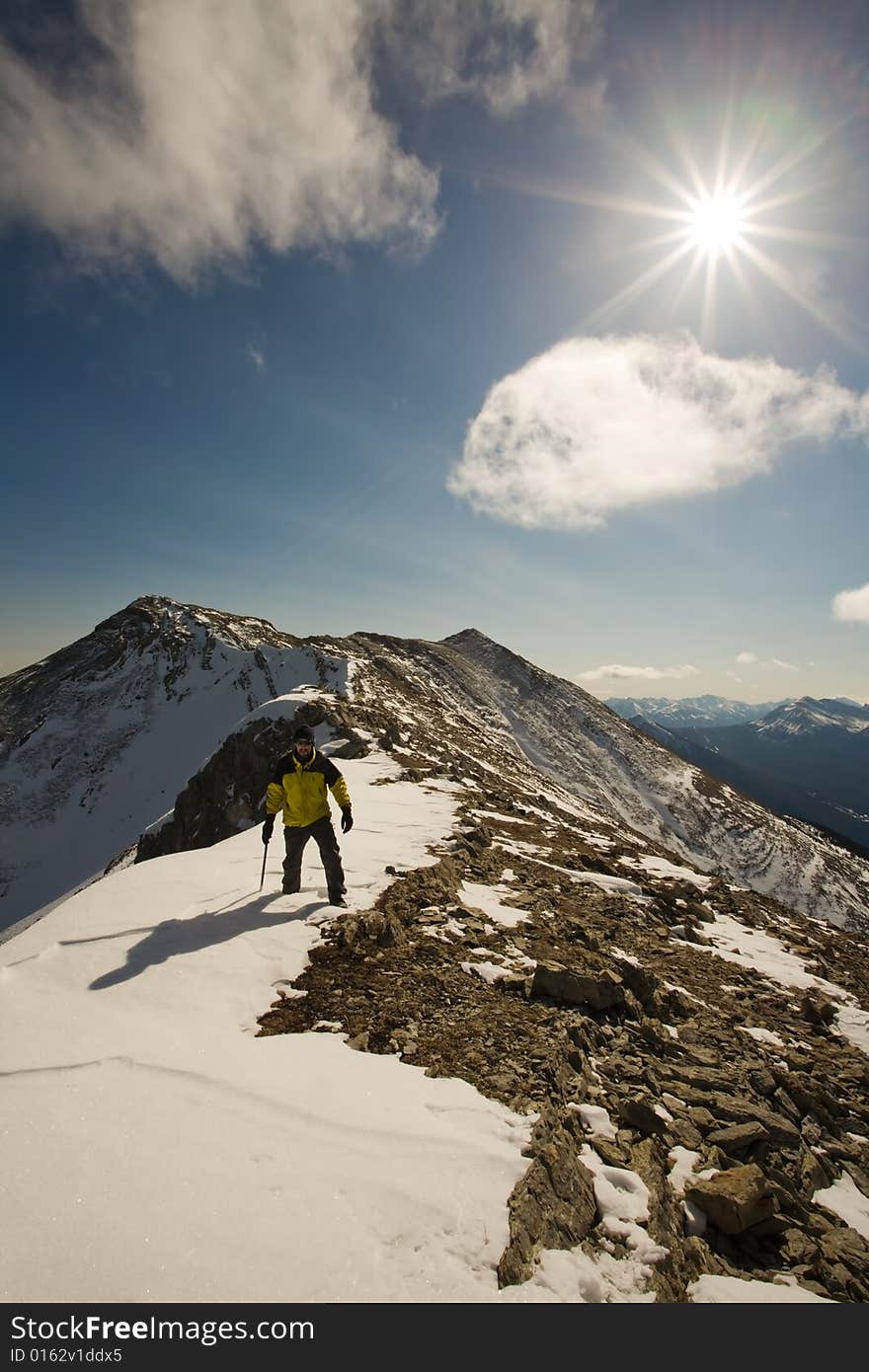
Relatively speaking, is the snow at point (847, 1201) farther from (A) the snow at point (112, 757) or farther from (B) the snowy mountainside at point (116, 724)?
(A) the snow at point (112, 757)

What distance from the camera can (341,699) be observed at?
36.6 meters

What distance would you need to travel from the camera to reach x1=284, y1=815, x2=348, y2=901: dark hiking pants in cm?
901

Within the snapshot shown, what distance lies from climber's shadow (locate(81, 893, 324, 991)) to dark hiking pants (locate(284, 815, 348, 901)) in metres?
0.36

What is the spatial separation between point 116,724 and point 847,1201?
8672cm

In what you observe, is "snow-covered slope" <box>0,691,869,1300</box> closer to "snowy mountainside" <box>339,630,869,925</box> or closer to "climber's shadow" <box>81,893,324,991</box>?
"climber's shadow" <box>81,893,324,991</box>

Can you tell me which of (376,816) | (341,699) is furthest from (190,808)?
(376,816)

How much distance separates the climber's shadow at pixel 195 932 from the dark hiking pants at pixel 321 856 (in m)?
0.36

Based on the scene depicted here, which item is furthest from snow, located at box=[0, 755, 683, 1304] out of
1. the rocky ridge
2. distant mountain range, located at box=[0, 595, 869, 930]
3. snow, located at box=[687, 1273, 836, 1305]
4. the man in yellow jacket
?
distant mountain range, located at box=[0, 595, 869, 930]

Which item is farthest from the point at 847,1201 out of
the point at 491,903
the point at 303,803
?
the point at 303,803

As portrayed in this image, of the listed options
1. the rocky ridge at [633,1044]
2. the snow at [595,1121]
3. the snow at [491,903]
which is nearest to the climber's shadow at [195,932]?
the rocky ridge at [633,1044]

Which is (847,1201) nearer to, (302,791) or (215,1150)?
(215,1150)

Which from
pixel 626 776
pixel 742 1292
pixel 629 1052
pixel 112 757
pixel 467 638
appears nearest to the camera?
pixel 742 1292

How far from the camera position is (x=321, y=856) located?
30.7ft

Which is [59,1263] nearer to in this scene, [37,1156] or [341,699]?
[37,1156]
